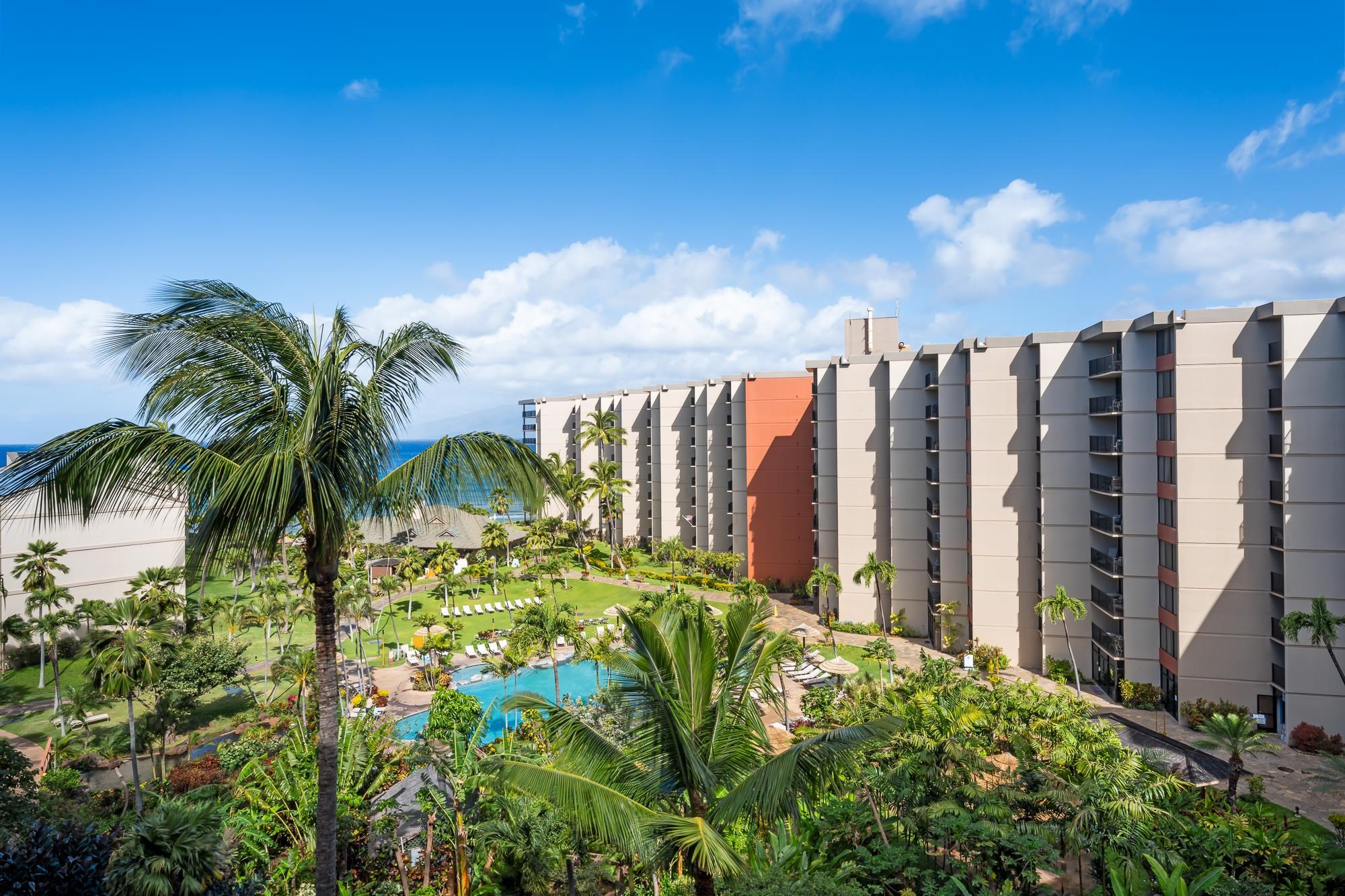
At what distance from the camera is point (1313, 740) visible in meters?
25.3

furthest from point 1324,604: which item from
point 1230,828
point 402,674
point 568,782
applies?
point 402,674

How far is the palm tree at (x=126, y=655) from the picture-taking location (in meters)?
21.6

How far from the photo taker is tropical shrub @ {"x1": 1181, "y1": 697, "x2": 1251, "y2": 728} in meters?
27.1

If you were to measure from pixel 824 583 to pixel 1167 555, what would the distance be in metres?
17.5

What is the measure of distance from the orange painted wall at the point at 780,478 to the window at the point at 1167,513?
25.0m

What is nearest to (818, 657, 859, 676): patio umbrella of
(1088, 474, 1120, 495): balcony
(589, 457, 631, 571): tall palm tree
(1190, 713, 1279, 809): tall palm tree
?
(1190, 713, 1279, 809): tall palm tree

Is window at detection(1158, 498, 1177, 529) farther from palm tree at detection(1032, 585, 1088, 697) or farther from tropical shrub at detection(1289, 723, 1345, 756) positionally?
tropical shrub at detection(1289, 723, 1345, 756)

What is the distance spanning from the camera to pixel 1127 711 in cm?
2923

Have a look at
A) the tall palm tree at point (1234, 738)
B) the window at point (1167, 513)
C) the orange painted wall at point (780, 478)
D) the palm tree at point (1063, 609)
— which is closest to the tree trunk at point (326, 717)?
the tall palm tree at point (1234, 738)

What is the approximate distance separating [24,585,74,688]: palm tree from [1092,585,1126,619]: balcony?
46.8 meters

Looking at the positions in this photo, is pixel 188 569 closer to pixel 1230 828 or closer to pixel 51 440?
pixel 51 440

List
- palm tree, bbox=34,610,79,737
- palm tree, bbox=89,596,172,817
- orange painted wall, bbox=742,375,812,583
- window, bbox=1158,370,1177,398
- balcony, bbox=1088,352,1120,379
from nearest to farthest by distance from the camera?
palm tree, bbox=89,596,172,817
palm tree, bbox=34,610,79,737
window, bbox=1158,370,1177,398
balcony, bbox=1088,352,1120,379
orange painted wall, bbox=742,375,812,583

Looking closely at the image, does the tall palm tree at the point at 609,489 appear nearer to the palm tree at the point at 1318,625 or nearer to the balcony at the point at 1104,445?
the balcony at the point at 1104,445

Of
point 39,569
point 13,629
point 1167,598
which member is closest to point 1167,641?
point 1167,598
